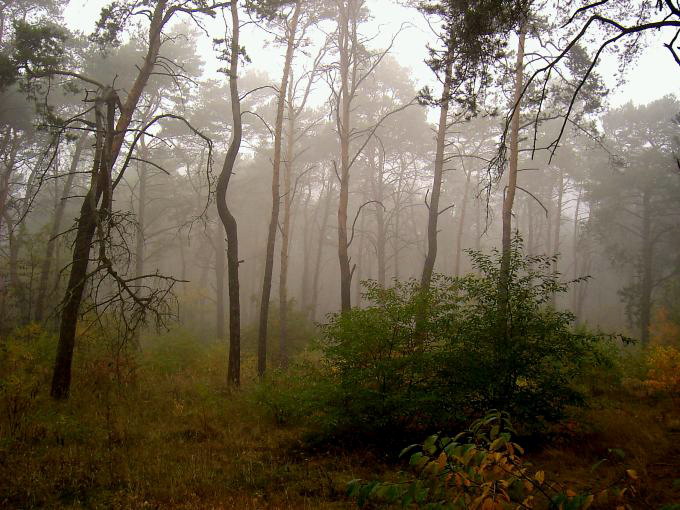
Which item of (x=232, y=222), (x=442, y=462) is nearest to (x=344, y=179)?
(x=232, y=222)

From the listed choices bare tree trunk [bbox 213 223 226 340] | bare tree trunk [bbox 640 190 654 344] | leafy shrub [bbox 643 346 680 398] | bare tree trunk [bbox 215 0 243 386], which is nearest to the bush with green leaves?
leafy shrub [bbox 643 346 680 398]

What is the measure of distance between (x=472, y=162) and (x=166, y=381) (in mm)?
24448

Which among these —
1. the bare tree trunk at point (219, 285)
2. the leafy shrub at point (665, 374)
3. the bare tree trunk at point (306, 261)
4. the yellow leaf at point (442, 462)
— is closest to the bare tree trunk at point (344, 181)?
the leafy shrub at point (665, 374)

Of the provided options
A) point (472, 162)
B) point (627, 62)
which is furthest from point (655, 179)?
point (627, 62)

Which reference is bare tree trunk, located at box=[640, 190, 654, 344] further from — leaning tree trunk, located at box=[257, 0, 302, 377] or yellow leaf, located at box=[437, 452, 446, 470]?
yellow leaf, located at box=[437, 452, 446, 470]

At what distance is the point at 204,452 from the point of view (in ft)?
22.2

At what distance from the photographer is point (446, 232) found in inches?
1522

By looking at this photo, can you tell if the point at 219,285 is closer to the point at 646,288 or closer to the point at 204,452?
the point at 204,452

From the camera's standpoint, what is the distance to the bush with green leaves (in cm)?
686

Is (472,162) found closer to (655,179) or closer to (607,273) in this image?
(655,179)

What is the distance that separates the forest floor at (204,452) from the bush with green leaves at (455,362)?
0.71 meters

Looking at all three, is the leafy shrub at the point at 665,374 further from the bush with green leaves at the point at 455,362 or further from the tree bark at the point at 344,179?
the tree bark at the point at 344,179

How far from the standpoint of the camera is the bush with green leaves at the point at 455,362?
6855 mm

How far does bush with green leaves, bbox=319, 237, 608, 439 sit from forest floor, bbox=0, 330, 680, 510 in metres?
0.71
